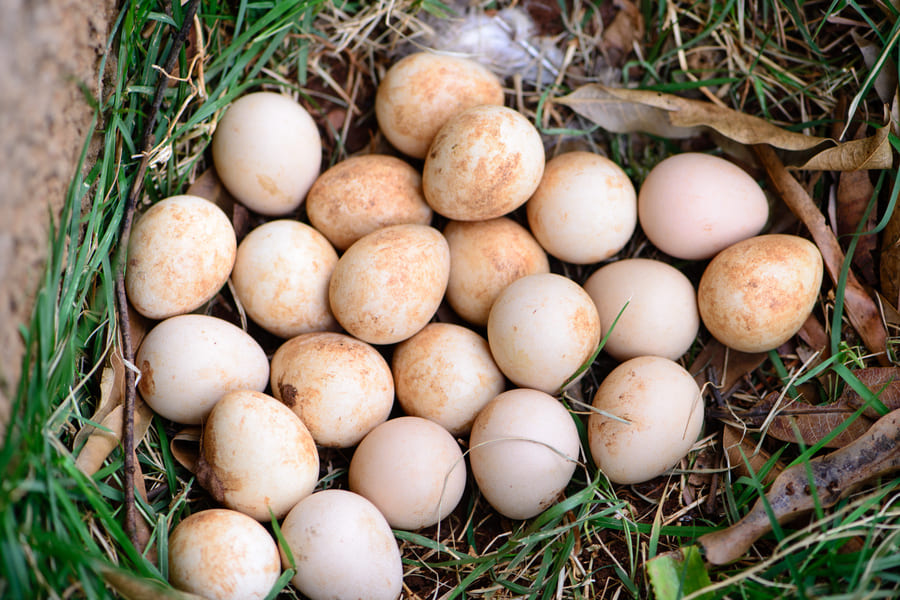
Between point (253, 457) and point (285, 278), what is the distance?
1.51ft

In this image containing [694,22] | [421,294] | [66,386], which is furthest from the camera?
[694,22]

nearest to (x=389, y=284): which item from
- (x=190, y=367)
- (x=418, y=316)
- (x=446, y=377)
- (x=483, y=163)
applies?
(x=418, y=316)

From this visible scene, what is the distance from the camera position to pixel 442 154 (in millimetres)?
1645

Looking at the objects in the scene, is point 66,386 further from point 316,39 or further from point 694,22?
point 694,22

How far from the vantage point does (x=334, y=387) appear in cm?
153

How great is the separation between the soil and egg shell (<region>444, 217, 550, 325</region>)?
Answer: 90 cm

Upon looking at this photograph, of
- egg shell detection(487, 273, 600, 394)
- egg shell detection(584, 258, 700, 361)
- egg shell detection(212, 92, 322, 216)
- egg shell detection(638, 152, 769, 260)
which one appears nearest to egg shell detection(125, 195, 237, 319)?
egg shell detection(212, 92, 322, 216)

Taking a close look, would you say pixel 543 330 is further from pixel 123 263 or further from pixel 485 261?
pixel 123 263

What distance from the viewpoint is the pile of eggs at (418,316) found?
141 cm

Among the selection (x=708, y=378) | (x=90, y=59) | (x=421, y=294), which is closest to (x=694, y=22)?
(x=708, y=378)

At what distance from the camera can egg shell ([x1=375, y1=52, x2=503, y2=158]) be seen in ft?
5.83

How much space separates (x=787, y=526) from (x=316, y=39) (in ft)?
5.56

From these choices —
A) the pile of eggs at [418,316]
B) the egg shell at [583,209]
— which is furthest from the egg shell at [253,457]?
the egg shell at [583,209]

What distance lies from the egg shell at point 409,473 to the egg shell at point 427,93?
30.8 inches
